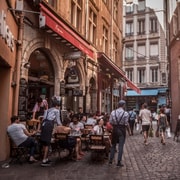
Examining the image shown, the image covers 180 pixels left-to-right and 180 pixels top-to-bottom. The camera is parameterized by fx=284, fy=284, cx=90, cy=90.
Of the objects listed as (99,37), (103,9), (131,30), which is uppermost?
(131,30)

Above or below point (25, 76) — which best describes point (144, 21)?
above

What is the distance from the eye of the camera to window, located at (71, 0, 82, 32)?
13.8 metres

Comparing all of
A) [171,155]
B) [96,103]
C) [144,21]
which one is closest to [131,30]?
[144,21]

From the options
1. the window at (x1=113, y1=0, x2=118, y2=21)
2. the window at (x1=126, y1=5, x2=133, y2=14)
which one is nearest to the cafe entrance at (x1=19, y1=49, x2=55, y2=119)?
the window at (x1=113, y1=0, x2=118, y2=21)

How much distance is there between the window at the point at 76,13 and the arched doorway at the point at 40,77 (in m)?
3.47

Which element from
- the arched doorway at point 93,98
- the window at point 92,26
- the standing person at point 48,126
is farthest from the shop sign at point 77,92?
the standing person at point 48,126

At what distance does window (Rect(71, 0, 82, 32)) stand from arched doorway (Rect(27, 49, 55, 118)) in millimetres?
3471

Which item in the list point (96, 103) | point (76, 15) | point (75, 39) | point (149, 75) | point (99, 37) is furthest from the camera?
point (149, 75)

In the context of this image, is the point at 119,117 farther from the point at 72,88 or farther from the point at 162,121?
the point at 72,88

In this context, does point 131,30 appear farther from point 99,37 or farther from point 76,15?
point 76,15

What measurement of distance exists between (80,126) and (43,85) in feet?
9.47

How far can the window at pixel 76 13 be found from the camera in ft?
45.4

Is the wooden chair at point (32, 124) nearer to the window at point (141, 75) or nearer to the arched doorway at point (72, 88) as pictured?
the arched doorway at point (72, 88)

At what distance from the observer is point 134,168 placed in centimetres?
669
